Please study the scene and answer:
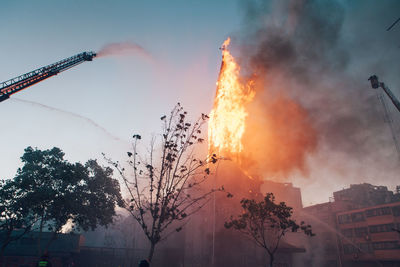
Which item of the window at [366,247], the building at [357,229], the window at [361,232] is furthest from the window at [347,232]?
the window at [366,247]

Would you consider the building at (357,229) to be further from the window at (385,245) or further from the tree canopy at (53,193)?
the tree canopy at (53,193)

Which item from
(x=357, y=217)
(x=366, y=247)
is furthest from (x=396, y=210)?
(x=366, y=247)

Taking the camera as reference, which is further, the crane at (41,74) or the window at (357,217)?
the window at (357,217)

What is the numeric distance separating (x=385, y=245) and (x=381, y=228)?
313 centimetres

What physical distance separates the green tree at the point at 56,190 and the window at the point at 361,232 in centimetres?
5235

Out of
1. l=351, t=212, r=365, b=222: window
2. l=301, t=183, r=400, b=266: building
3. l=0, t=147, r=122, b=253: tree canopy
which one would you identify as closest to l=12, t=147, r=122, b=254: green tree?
l=0, t=147, r=122, b=253: tree canopy

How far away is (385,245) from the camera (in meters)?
48.8

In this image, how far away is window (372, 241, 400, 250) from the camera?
4705 cm

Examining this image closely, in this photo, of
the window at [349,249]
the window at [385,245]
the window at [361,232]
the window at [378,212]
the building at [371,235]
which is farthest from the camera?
the window at [349,249]

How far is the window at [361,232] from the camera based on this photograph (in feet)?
176

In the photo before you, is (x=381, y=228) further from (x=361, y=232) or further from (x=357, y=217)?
(x=357, y=217)

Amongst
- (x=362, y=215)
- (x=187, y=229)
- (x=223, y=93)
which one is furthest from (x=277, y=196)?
(x=223, y=93)

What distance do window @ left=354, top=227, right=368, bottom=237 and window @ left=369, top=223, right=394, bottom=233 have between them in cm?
147

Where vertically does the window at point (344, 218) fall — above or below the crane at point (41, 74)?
below
